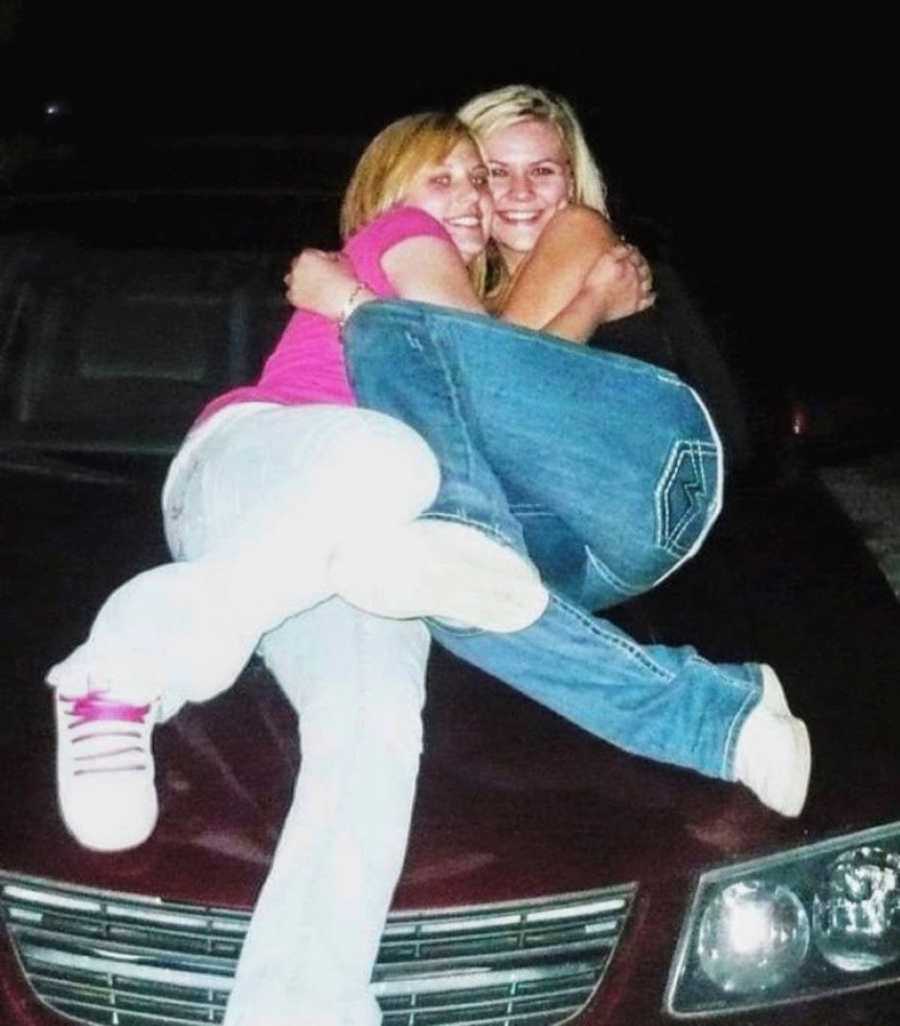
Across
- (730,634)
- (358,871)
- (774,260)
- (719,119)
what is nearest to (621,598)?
(730,634)

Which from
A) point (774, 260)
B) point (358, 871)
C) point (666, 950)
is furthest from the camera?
point (774, 260)

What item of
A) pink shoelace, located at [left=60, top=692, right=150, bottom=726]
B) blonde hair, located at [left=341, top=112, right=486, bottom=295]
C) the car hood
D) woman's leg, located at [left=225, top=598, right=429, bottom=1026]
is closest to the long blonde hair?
blonde hair, located at [left=341, top=112, right=486, bottom=295]

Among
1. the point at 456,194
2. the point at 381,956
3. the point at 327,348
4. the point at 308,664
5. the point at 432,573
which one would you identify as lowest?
the point at 381,956

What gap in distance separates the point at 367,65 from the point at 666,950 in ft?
59.2

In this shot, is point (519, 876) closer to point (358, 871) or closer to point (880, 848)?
point (358, 871)

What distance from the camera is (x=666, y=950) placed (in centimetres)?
221

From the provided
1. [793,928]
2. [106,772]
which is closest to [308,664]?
[106,772]

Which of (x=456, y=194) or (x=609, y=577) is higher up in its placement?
(x=456, y=194)

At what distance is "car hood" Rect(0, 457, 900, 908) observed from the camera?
85.0 inches

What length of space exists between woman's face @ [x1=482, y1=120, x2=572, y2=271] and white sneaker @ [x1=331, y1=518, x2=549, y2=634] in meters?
1.02

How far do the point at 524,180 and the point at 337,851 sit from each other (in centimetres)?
147

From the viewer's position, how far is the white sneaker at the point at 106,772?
2117 mm

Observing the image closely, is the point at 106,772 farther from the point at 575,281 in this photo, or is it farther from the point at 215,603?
the point at 575,281

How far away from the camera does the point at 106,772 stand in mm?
2133
